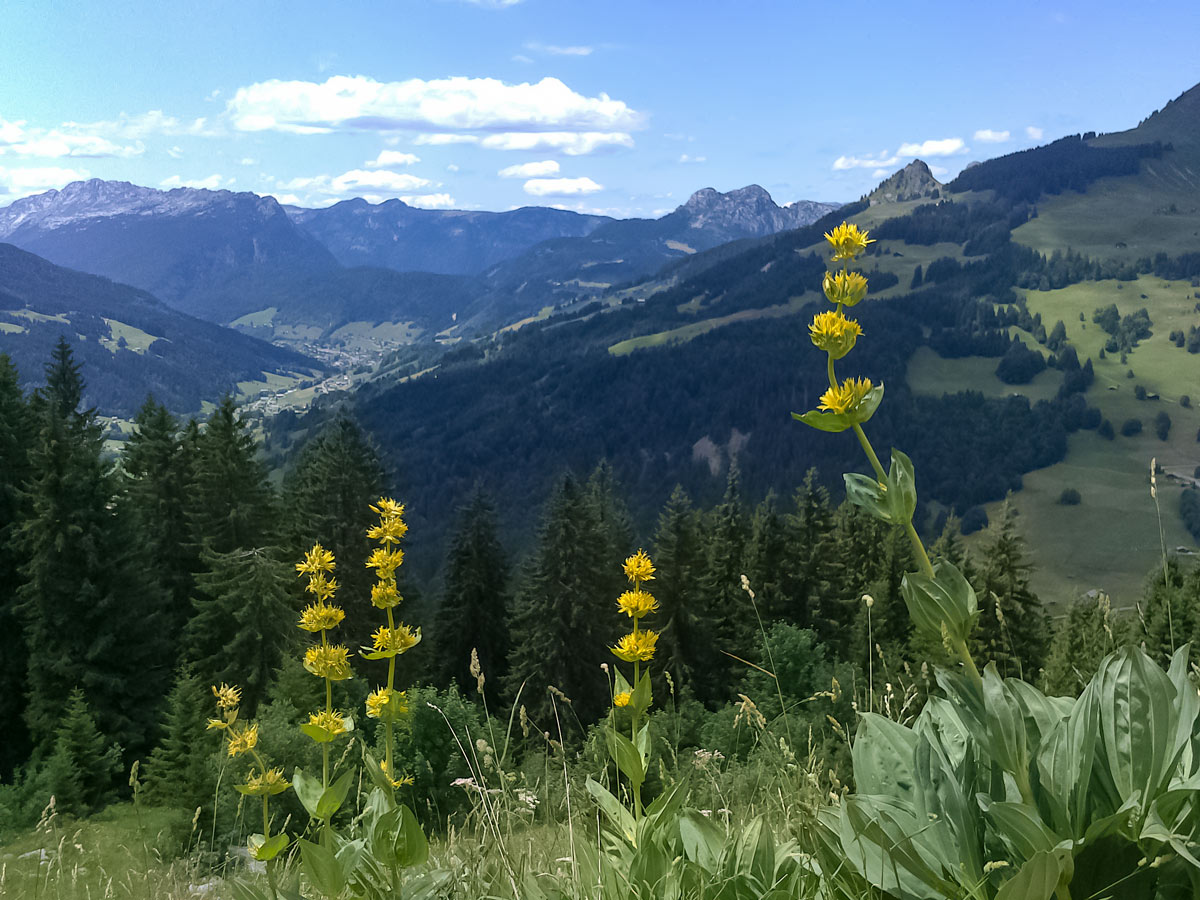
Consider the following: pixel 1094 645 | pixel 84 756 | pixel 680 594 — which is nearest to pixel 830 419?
pixel 1094 645

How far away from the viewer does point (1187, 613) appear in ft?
64.1

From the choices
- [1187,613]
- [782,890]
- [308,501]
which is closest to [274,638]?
[308,501]

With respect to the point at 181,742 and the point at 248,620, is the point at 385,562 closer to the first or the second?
the point at 181,742

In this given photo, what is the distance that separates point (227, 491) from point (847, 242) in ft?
119

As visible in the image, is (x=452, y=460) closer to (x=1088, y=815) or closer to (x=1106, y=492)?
(x=1106, y=492)

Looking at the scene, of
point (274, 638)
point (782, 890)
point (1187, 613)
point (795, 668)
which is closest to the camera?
point (782, 890)

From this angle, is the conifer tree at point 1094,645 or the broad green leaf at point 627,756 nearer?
the broad green leaf at point 627,756

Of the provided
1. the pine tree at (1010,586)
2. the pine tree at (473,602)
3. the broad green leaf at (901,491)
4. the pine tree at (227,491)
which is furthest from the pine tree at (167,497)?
the broad green leaf at (901,491)

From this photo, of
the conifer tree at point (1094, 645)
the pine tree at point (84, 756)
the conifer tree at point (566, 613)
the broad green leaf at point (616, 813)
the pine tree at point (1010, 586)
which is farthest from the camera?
the conifer tree at point (566, 613)

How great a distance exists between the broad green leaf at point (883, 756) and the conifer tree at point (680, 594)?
35.1 meters

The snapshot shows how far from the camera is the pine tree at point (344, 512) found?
33594mm

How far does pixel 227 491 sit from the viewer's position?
3459 centimetres

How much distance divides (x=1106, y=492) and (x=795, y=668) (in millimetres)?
176842

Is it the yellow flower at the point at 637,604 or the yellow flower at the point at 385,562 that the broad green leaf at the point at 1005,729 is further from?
the yellow flower at the point at 385,562
